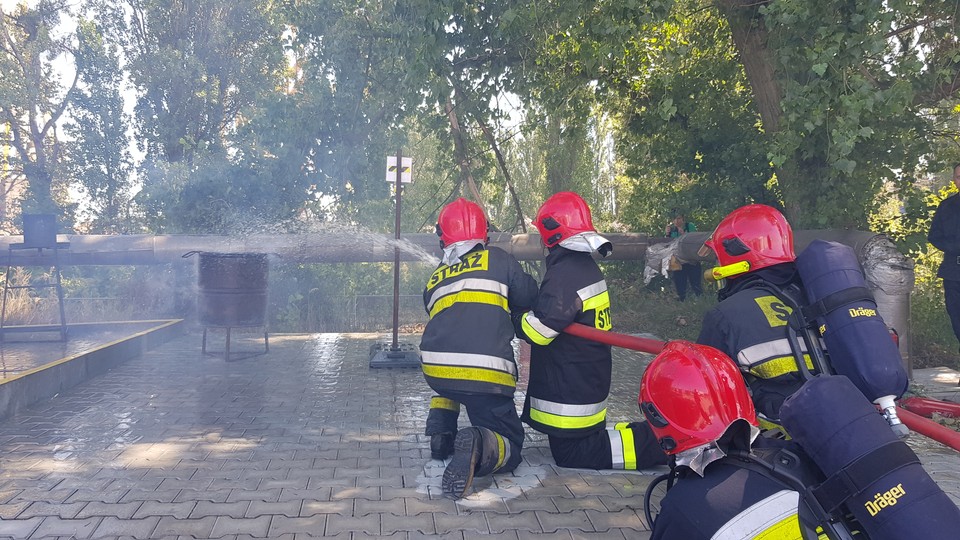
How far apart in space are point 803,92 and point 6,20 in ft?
56.0

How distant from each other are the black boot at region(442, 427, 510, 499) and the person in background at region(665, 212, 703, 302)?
768cm

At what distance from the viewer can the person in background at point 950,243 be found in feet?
21.0

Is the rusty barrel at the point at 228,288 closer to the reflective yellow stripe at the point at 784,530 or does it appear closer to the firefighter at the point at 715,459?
the firefighter at the point at 715,459

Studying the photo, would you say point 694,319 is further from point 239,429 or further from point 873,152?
point 239,429

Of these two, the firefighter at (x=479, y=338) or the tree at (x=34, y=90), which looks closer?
the firefighter at (x=479, y=338)

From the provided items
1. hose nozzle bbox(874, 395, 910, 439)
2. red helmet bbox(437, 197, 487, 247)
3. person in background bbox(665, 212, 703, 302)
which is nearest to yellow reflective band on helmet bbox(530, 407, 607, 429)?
red helmet bbox(437, 197, 487, 247)

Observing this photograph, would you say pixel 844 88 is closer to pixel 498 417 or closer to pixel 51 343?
pixel 498 417

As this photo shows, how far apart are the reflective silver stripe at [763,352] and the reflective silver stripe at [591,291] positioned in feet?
4.26

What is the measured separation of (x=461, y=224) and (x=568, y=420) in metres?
1.44

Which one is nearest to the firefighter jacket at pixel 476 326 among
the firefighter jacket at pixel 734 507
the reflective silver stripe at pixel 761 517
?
the firefighter jacket at pixel 734 507

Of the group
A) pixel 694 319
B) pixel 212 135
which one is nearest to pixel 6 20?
pixel 212 135

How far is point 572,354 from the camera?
428 centimetres

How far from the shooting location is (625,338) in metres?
3.64

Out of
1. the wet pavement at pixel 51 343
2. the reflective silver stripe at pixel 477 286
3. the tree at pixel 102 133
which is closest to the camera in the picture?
the reflective silver stripe at pixel 477 286
